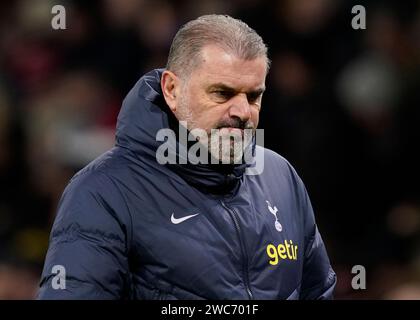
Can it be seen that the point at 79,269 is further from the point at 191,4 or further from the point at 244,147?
the point at 191,4

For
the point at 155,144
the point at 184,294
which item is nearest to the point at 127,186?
the point at 155,144

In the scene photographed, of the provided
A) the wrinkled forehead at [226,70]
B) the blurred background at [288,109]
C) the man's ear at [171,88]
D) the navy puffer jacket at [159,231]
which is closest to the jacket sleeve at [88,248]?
the navy puffer jacket at [159,231]

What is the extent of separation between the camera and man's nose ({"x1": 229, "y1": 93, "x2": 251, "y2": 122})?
2621 mm

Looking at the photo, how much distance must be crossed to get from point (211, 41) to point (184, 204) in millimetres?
470

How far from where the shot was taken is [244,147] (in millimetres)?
2701

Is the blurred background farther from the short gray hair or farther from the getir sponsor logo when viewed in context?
the short gray hair

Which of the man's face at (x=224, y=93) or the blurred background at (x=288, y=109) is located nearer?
the man's face at (x=224, y=93)

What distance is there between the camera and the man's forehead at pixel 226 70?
8.63ft

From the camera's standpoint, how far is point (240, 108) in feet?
8.61

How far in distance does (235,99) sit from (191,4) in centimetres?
390

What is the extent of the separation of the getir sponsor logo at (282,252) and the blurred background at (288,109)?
2097 millimetres

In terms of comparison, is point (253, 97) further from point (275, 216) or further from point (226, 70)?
point (275, 216)

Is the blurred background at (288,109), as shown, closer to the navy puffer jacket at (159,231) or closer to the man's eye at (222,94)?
the navy puffer jacket at (159,231)

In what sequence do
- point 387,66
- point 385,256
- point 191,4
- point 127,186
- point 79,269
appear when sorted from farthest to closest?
point 191,4 < point 387,66 < point 385,256 < point 127,186 < point 79,269
